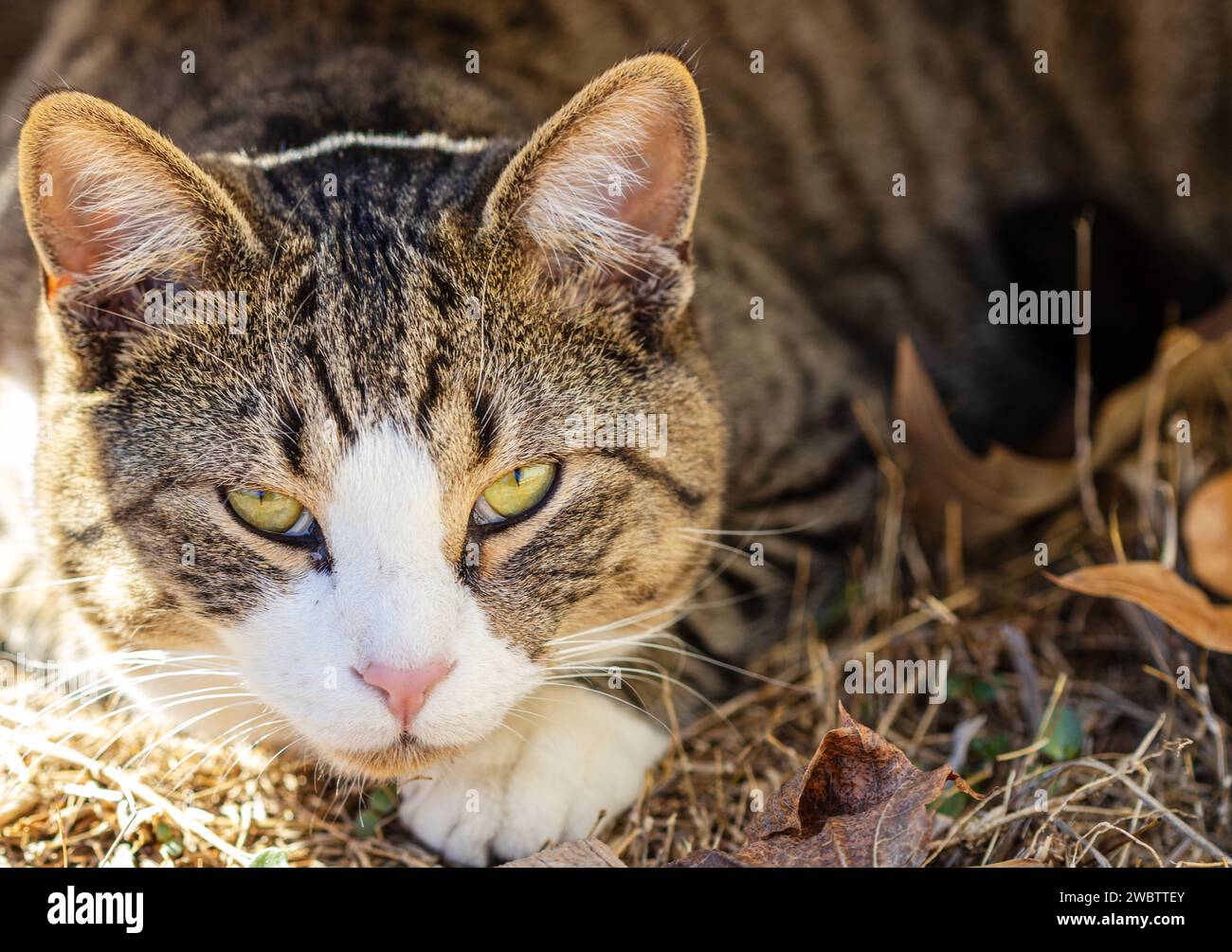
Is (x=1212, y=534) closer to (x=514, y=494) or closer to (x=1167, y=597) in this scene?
(x=1167, y=597)

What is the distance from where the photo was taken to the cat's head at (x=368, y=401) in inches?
75.0

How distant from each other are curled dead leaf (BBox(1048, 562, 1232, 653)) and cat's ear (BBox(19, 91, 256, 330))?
5.21 feet

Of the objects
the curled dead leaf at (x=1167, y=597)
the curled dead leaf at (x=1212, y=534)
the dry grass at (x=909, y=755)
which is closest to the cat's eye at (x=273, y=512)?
the dry grass at (x=909, y=755)

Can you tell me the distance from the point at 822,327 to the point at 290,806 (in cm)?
164

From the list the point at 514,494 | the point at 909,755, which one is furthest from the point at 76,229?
the point at 909,755

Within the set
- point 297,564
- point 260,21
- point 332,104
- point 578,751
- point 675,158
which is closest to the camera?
point 297,564

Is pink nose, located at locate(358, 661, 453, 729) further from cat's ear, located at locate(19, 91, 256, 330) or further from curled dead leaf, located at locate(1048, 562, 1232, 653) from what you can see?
curled dead leaf, located at locate(1048, 562, 1232, 653)

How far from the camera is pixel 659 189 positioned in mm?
2145

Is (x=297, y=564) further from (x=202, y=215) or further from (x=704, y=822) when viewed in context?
(x=704, y=822)

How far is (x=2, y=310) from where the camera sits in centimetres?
263

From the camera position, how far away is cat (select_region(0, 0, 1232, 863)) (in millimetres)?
1928

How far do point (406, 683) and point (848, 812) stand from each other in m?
0.73

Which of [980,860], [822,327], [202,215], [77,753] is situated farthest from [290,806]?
[822,327]

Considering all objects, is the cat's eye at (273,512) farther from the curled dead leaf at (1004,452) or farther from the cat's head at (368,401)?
the curled dead leaf at (1004,452)
